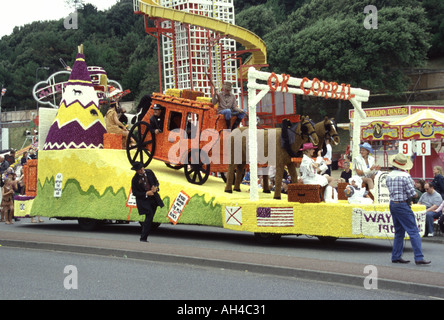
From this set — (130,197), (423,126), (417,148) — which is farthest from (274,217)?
(423,126)

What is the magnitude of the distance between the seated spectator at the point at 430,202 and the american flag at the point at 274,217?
206 inches

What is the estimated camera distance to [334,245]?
1395 cm

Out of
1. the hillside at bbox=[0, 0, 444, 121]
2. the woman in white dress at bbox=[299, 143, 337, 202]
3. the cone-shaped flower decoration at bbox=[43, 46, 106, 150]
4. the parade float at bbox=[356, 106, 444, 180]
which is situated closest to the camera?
the woman in white dress at bbox=[299, 143, 337, 202]

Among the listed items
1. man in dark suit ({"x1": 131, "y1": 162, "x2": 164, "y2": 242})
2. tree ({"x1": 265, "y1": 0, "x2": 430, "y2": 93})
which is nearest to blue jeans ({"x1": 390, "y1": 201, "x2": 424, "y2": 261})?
man in dark suit ({"x1": 131, "y1": 162, "x2": 164, "y2": 242})

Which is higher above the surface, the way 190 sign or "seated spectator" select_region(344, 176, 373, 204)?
the way 190 sign

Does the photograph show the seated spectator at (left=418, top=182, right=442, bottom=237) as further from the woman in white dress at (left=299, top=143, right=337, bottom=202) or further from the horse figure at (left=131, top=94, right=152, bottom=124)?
the horse figure at (left=131, top=94, right=152, bottom=124)

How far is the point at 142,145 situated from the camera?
54.5ft

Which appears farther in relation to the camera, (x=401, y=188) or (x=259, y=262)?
(x=401, y=188)

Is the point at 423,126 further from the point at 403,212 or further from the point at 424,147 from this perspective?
the point at 403,212

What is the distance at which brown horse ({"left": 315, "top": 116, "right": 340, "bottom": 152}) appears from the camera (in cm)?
1377

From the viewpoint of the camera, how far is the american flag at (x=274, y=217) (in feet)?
42.9

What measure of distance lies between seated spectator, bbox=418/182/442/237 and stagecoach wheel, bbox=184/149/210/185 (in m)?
5.87

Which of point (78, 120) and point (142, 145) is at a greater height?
point (78, 120)

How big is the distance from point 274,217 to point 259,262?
2.74m
